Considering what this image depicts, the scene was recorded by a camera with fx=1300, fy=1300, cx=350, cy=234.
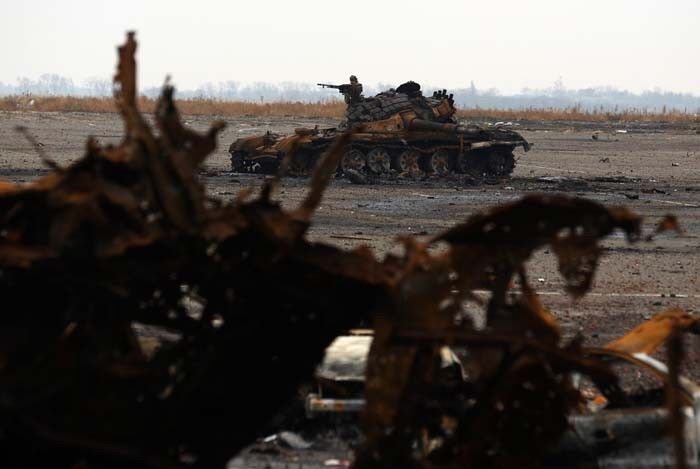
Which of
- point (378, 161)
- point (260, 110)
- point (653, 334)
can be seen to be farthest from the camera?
point (260, 110)

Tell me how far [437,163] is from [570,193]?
506 centimetres

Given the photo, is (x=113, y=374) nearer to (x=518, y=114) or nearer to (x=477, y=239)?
(x=477, y=239)

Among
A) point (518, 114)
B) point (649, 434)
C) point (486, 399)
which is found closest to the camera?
point (486, 399)

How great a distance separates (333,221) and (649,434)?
47.0 ft

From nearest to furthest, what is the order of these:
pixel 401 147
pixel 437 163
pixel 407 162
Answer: pixel 401 147, pixel 407 162, pixel 437 163

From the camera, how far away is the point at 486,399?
4.15 m

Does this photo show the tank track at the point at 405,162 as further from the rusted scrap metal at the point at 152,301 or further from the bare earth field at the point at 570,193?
the rusted scrap metal at the point at 152,301

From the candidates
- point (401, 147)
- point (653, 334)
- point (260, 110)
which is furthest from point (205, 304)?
point (260, 110)

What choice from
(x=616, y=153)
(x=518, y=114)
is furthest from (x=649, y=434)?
(x=518, y=114)

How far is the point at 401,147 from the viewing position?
29.2 m

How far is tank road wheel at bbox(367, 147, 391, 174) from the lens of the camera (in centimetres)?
2892

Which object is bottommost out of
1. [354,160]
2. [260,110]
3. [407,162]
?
[260,110]

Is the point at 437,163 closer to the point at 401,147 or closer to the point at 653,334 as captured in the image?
the point at 401,147

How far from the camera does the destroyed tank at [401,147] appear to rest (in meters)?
28.6
